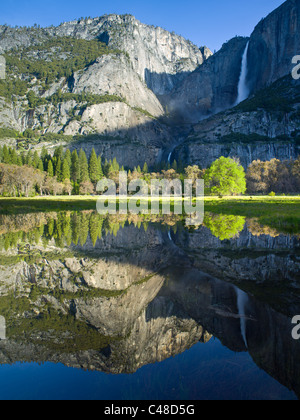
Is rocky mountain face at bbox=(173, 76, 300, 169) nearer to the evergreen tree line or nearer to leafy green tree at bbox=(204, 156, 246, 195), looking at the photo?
the evergreen tree line

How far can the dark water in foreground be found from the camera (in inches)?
177

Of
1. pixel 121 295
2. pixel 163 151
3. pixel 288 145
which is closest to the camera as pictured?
pixel 121 295

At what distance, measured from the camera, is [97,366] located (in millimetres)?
5094

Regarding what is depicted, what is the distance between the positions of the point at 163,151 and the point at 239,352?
16665 cm

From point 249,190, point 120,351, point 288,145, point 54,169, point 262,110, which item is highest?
point 262,110

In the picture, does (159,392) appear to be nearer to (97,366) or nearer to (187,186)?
(97,366)

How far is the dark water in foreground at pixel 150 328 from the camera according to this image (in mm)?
4484

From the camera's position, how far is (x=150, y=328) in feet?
20.9

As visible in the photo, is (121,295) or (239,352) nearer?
(239,352)

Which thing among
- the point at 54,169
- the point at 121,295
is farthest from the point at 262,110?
the point at 121,295

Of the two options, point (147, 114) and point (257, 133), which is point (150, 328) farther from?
point (147, 114)

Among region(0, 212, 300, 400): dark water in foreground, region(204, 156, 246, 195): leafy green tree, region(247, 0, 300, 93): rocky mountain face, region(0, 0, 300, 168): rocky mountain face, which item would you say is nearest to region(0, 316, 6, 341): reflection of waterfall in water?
region(0, 212, 300, 400): dark water in foreground

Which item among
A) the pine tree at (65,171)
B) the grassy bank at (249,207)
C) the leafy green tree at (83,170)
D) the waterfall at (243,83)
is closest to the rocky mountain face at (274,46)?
the waterfall at (243,83)
